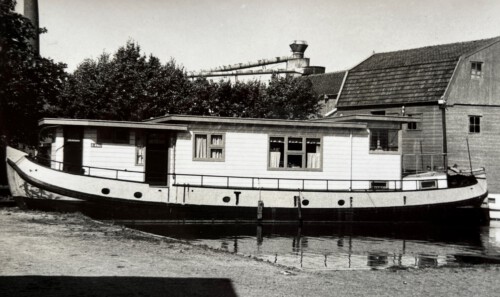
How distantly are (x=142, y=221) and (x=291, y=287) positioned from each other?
14842 millimetres

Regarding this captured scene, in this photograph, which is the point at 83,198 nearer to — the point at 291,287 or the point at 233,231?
the point at 233,231

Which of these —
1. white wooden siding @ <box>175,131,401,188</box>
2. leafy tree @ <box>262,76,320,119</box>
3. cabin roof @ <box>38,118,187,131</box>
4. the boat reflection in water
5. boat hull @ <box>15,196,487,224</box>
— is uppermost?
leafy tree @ <box>262,76,320,119</box>

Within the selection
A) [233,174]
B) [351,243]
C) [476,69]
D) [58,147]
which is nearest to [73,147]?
[58,147]

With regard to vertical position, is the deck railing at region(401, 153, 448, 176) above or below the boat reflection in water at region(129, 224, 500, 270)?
above

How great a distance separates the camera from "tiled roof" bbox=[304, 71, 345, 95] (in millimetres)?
49656

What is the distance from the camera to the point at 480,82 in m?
37.9

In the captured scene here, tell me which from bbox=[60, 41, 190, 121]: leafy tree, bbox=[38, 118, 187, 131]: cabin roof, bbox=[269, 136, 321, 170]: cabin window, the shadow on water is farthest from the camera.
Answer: bbox=[60, 41, 190, 121]: leafy tree

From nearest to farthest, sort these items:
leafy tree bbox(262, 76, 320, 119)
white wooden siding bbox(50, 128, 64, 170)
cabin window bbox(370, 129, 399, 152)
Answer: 1. white wooden siding bbox(50, 128, 64, 170)
2. cabin window bbox(370, 129, 399, 152)
3. leafy tree bbox(262, 76, 320, 119)

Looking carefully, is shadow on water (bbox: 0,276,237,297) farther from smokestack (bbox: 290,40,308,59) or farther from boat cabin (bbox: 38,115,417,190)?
smokestack (bbox: 290,40,308,59)

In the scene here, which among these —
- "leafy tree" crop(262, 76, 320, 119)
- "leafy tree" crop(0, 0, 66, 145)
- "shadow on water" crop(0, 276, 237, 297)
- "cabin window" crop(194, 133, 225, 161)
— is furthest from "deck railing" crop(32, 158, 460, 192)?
"leafy tree" crop(262, 76, 320, 119)

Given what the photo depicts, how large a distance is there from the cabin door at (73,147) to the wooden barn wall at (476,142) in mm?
21912

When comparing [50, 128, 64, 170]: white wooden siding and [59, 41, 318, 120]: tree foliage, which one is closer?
[50, 128, 64, 170]: white wooden siding

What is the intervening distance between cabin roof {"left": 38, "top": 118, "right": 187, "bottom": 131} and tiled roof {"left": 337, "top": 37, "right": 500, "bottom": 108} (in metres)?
18.4

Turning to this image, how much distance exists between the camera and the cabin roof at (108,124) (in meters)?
23.4
